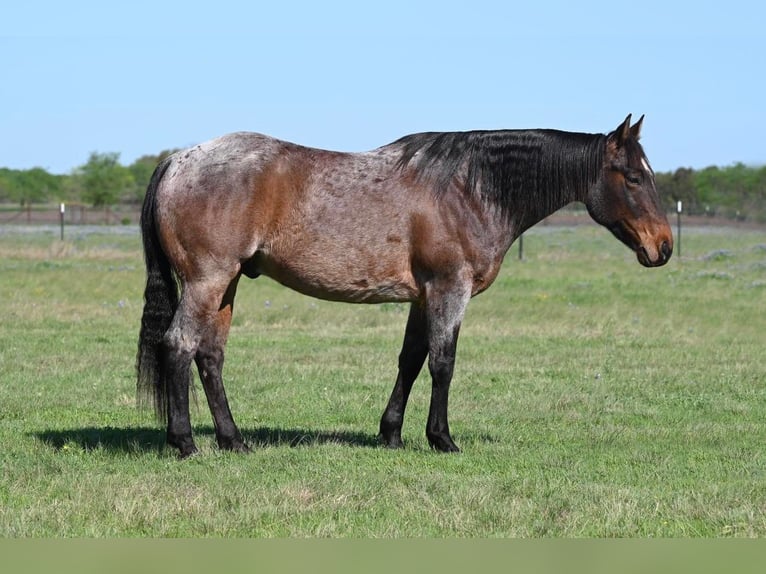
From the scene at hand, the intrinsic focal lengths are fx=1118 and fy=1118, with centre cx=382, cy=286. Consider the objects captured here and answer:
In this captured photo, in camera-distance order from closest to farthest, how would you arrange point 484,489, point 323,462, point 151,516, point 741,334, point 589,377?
point 151,516 < point 484,489 < point 323,462 < point 589,377 < point 741,334

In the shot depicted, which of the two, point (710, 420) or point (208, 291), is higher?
point (208, 291)

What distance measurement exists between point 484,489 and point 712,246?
37711mm

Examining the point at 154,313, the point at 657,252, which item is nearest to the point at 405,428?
the point at 154,313

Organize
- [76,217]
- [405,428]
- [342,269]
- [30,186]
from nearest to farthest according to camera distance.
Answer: [342,269] < [405,428] < [76,217] < [30,186]

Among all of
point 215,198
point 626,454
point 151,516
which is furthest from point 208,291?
point 626,454

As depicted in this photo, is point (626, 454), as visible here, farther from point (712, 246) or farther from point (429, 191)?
point (712, 246)

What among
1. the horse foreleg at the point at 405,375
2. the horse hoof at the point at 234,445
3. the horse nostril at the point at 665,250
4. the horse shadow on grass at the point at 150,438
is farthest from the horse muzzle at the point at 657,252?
the horse hoof at the point at 234,445

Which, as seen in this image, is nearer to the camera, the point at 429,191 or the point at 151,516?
the point at 151,516

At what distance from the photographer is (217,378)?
888cm

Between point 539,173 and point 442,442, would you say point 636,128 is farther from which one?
point 442,442

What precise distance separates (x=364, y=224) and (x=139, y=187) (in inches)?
3352

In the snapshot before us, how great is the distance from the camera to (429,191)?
8.80 m

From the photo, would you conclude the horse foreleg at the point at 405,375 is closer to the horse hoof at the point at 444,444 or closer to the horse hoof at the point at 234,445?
the horse hoof at the point at 444,444

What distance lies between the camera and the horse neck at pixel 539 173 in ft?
29.5
